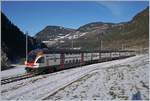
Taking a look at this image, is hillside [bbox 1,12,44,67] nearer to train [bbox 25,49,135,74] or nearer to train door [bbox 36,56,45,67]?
train [bbox 25,49,135,74]

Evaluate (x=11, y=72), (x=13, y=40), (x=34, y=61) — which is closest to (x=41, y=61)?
(x=34, y=61)

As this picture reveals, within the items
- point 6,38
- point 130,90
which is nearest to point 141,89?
point 130,90

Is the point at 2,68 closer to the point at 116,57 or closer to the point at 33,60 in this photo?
the point at 33,60

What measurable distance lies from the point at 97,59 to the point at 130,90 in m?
42.7

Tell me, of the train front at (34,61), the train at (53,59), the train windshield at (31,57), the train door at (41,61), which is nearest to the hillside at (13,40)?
the train at (53,59)

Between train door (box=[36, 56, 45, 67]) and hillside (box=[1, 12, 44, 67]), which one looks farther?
hillside (box=[1, 12, 44, 67])

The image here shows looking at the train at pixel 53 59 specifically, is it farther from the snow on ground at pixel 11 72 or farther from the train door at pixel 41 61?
the snow on ground at pixel 11 72

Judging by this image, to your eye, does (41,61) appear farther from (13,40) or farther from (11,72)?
(13,40)

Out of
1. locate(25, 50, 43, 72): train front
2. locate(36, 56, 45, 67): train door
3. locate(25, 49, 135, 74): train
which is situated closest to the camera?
locate(25, 50, 43, 72): train front

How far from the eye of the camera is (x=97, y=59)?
6406 cm

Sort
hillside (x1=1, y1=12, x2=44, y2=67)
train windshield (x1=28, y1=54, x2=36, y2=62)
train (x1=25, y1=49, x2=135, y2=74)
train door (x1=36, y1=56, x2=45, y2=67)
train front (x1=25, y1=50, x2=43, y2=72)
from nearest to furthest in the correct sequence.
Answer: train front (x1=25, y1=50, x2=43, y2=72)
train door (x1=36, y1=56, x2=45, y2=67)
train (x1=25, y1=49, x2=135, y2=74)
train windshield (x1=28, y1=54, x2=36, y2=62)
hillside (x1=1, y1=12, x2=44, y2=67)

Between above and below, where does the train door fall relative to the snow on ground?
above

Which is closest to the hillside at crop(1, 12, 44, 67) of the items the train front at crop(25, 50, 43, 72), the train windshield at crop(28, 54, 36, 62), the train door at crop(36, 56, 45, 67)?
the train windshield at crop(28, 54, 36, 62)

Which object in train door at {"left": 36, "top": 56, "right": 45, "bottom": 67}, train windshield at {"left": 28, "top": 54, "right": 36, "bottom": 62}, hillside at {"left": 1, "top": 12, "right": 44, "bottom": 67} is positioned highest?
hillside at {"left": 1, "top": 12, "right": 44, "bottom": 67}
